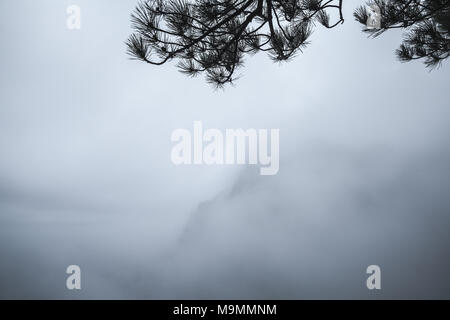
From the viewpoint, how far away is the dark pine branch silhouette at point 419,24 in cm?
179

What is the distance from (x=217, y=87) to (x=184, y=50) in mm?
382

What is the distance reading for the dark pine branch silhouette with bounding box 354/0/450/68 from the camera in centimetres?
179

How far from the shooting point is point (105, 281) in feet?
232

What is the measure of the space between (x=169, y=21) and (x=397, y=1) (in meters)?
1.38

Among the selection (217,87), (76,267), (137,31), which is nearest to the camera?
(137,31)

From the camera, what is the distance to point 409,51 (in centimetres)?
226

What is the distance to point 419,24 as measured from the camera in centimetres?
212

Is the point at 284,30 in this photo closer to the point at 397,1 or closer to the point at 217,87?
the point at 217,87
